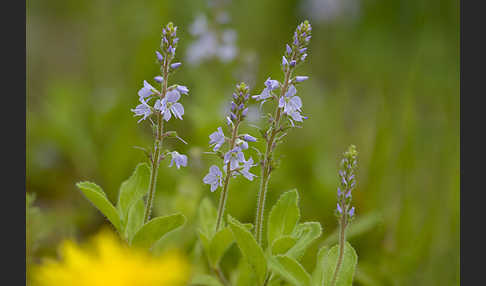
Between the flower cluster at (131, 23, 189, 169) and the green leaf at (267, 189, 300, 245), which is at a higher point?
the flower cluster at (131, 23, 189, 169)

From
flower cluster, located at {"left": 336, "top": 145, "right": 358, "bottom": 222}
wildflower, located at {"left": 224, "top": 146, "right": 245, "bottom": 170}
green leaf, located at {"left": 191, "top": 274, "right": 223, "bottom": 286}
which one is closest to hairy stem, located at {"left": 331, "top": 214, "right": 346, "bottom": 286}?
flower cluster, located at {"left": 336, "top": 145, "right": 358, "bottom": 222}

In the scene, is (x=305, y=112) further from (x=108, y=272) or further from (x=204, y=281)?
(x=108, y=272)

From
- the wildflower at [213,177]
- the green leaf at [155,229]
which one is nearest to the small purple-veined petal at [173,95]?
the wildflower at [213,177]

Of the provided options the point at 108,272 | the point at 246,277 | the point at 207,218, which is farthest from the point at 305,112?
the point at 108,272

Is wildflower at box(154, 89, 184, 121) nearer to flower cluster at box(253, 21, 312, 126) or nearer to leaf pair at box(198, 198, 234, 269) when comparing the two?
flower cluster at box(253, 21, 312, 126)

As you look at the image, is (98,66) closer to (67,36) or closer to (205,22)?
(67,36)

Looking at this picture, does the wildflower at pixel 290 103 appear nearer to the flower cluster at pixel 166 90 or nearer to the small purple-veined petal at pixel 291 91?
the small purple-veined petal at pixel 291 91
